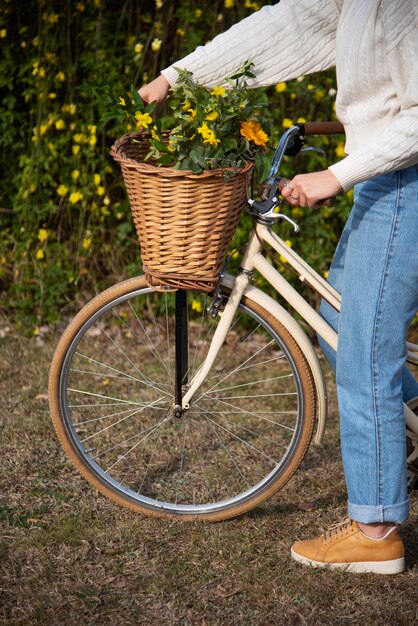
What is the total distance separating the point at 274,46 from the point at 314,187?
20.7 inches

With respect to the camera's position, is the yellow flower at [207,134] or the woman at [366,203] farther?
the yellow flower at [207,134]

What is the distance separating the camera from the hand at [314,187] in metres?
2.34

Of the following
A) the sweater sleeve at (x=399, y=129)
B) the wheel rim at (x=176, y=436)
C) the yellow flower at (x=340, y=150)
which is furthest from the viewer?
the yellow flower at (x=340, y=150)

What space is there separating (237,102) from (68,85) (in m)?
2.47

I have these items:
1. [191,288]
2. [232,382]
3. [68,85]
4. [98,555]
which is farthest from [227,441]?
[68,85]

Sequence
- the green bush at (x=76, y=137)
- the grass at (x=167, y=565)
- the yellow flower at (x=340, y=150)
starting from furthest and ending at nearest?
the green bush at (x=76, y=137), the yellow flower at (x=340, y=150), the grass at (x=167, y=565)

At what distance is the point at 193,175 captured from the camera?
248 centimetres

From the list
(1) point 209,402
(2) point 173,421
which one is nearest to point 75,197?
(1) point 209,402

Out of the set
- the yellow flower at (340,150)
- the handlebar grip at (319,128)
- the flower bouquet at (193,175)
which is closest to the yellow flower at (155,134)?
the flower bouquet at (193,175)

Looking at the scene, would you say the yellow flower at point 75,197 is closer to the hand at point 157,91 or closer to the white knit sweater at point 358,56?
the hand at point 157,91

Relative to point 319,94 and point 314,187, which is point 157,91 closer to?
point 314,187

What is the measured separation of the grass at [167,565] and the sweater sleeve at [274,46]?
143 cm

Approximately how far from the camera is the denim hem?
264cm

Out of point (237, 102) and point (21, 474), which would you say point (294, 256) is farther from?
point (21, 474)
